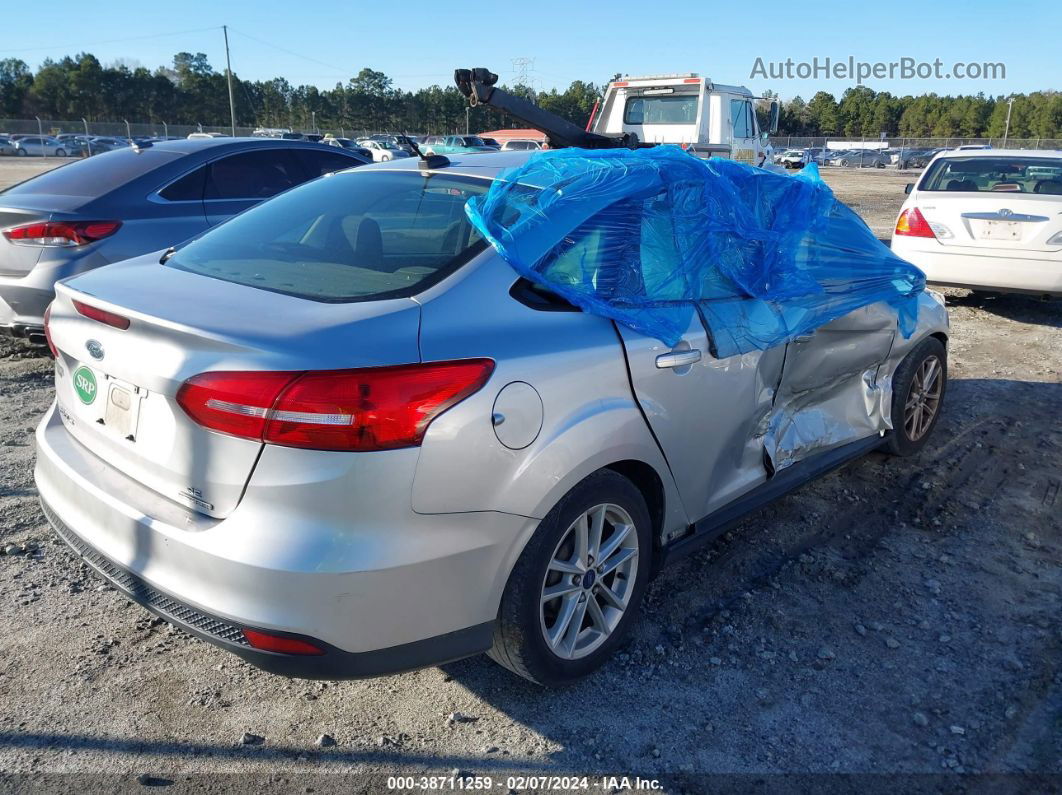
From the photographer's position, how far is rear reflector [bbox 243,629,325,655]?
213 centimetres

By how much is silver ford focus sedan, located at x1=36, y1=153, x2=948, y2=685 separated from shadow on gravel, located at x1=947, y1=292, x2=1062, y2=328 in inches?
300

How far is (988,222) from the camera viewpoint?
324 inches

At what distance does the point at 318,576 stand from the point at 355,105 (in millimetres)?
106916

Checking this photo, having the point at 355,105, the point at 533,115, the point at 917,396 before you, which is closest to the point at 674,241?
the point at 533,115

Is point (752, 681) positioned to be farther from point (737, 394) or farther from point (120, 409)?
point (120, 409)

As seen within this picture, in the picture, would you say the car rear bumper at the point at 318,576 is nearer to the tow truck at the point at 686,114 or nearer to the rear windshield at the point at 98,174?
the rear windshield at the point at 98,174

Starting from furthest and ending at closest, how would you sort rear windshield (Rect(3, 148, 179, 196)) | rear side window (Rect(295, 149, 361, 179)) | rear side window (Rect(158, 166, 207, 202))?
1. rear side window (Rect(295, 149, 361, 179))
2. rear side window (Rect(158, 166, 207, 202))
3. rear windshield (Rect(3, 148, 179, 196))

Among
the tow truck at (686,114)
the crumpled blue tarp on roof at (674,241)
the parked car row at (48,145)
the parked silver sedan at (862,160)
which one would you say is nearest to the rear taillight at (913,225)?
the crumpled blue tarp on roof at (674,241)

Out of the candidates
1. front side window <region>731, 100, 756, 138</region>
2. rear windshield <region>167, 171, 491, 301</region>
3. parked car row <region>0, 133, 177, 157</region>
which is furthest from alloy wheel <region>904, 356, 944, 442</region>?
parked car row <region>0, 133, 177, 157</region>

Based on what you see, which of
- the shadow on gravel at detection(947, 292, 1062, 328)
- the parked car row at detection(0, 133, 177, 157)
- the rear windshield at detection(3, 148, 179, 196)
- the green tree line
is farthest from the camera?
the green tree line

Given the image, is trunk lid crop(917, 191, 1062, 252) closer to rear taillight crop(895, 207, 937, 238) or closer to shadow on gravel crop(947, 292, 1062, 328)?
rear taillight crop(895, 207, 937, 238)

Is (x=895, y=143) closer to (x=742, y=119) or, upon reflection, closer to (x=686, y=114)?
(x=742, y=119)

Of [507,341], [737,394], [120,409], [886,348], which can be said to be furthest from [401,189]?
[886,348]

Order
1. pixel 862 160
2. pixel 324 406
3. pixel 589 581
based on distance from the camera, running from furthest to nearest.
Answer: pixel 862 160
pixel 589 581
pixel 324 406
